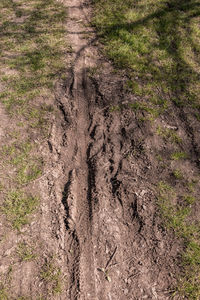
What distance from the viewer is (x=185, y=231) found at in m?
4.09

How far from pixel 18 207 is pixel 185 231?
7.16 feet

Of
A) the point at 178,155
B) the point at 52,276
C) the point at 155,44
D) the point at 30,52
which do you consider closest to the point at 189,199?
the point at 178,155

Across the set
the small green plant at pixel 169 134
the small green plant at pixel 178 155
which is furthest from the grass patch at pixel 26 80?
the small green plant at pixel 178 155

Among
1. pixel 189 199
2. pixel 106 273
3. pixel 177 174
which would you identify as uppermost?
pixel 177 174

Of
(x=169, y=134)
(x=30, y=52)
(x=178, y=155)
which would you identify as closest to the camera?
(x=178, y=155)

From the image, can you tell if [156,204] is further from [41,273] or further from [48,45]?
[48,45]

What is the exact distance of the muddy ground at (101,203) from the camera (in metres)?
3.63

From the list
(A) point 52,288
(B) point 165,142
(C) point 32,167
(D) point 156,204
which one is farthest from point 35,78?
(A) point 52,288

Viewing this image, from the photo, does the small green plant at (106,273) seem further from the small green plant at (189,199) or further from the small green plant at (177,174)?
the small green plant at (177,174)

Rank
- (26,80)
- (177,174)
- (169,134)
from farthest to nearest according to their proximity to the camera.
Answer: (26,80) → (169,134) → (177,174)

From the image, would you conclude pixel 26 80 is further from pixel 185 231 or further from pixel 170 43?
pixel 185 231

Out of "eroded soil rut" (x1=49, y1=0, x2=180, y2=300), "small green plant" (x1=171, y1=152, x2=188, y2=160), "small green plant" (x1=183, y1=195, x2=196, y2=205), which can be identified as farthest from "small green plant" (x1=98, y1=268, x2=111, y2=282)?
"small green plant" (x1=171, y1=152, x2=188, y2=160)

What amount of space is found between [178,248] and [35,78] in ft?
13.4

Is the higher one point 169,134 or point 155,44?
point 155,44
